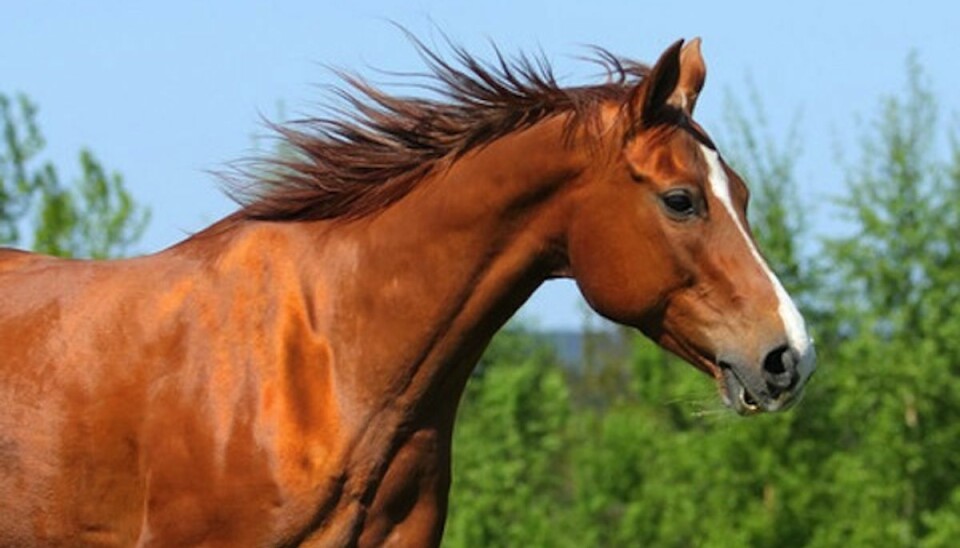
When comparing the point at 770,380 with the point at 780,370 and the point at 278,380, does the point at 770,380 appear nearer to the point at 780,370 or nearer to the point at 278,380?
the point at 780,370

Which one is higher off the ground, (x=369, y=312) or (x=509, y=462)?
(x=369, y=312)

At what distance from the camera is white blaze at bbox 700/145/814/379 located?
6.02m

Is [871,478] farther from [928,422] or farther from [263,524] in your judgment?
[263,524]

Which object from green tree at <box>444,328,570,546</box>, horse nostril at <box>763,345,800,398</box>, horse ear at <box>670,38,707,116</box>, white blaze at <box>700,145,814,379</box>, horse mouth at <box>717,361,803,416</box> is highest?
horse ear at <box>670,38,707,116</box>

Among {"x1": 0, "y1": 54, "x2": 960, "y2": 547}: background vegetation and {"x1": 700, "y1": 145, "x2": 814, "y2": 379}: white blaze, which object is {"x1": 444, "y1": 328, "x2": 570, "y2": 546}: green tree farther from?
{"x1": 700, "y1": 145, "x2": 814, "y2": 379}: white blaze

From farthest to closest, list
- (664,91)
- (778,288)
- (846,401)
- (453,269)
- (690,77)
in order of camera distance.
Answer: (846,401), (690,77), (453,269), (664,91), (778,288)

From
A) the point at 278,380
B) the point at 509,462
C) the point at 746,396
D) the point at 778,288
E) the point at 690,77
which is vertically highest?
the point at 690,77

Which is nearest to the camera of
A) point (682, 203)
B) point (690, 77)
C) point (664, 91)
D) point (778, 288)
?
point (778, 288)

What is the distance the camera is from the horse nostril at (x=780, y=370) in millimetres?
6023

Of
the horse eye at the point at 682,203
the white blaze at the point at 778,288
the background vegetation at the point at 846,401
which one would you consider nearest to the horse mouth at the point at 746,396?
the white blaze at the point at 778,288

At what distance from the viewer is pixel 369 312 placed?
6.61m

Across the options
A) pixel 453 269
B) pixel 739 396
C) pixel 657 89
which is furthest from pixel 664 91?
pixel 739 396

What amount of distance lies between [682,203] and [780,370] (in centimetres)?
59

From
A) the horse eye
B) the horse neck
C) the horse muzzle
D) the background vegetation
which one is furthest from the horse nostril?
the background vegetation
